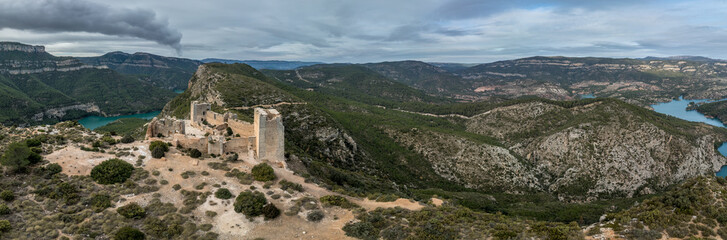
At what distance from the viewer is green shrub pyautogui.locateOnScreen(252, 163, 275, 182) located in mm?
26641

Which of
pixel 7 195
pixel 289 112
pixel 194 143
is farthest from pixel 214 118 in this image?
pixel 289 112

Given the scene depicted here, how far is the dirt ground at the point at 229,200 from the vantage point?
67.9 feet

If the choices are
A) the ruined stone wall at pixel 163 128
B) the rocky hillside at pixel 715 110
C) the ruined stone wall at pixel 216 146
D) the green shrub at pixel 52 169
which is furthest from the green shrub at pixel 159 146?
the rocky hillside at pixel 715 110

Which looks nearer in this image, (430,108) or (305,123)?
(305,123)

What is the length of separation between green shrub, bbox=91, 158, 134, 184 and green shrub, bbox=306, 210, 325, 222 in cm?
1456

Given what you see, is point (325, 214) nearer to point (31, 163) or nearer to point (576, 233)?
point (576, 233)

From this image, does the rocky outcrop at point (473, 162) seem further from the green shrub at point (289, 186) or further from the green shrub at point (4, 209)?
the green shrub at point (4, 209)

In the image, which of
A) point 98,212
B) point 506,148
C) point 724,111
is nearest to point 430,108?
point 506,148

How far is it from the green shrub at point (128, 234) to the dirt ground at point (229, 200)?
321cm

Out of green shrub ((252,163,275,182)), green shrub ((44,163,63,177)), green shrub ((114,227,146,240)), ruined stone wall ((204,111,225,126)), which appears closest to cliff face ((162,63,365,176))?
ruined stone wall ((204,111,225,126))

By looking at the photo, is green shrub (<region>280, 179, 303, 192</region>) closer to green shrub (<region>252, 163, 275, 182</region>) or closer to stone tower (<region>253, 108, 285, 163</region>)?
green shrub (<region>252, 163, 275, 182</region>)

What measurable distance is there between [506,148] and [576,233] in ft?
219

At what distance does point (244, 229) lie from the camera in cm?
2070

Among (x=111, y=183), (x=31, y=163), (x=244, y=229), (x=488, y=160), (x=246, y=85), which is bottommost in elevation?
(x=488, y=160)
